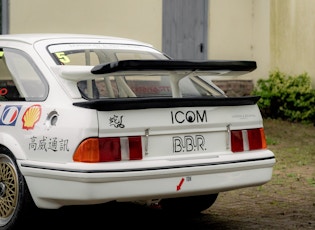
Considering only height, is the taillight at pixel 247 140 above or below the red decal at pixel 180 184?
above

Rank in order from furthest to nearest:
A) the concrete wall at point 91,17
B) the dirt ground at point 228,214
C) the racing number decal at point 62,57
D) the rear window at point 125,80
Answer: the concrete wall at point 91,17 < the dirt ground at point 228,214 < the rear window at point 125,80 < the racing number decal at point 62,57

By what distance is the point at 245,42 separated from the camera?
1464 centimetres

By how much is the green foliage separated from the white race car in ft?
24.1

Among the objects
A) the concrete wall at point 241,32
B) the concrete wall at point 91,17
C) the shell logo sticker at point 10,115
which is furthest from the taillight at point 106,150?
the concrete wall at point 241,32

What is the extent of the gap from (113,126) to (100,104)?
184 millimetres

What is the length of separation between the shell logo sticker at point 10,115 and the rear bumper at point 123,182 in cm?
42

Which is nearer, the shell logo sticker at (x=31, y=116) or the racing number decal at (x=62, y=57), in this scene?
the shell logo sticker at (x=31, y=116)

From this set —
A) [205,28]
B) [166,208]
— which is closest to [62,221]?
[166,208]

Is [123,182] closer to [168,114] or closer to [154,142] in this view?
[154,142]

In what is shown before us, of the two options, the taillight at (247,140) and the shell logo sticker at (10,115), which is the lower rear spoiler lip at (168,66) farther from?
Result: the shell logo sticker at (10,115)

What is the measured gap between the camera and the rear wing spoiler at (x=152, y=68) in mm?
5430

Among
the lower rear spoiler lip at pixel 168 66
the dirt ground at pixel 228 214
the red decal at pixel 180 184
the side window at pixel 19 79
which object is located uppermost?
the lower rear spoiler lip at pixel 168 66

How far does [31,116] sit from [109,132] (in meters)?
0.72

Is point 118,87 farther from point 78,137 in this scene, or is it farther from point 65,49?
point 78,137
